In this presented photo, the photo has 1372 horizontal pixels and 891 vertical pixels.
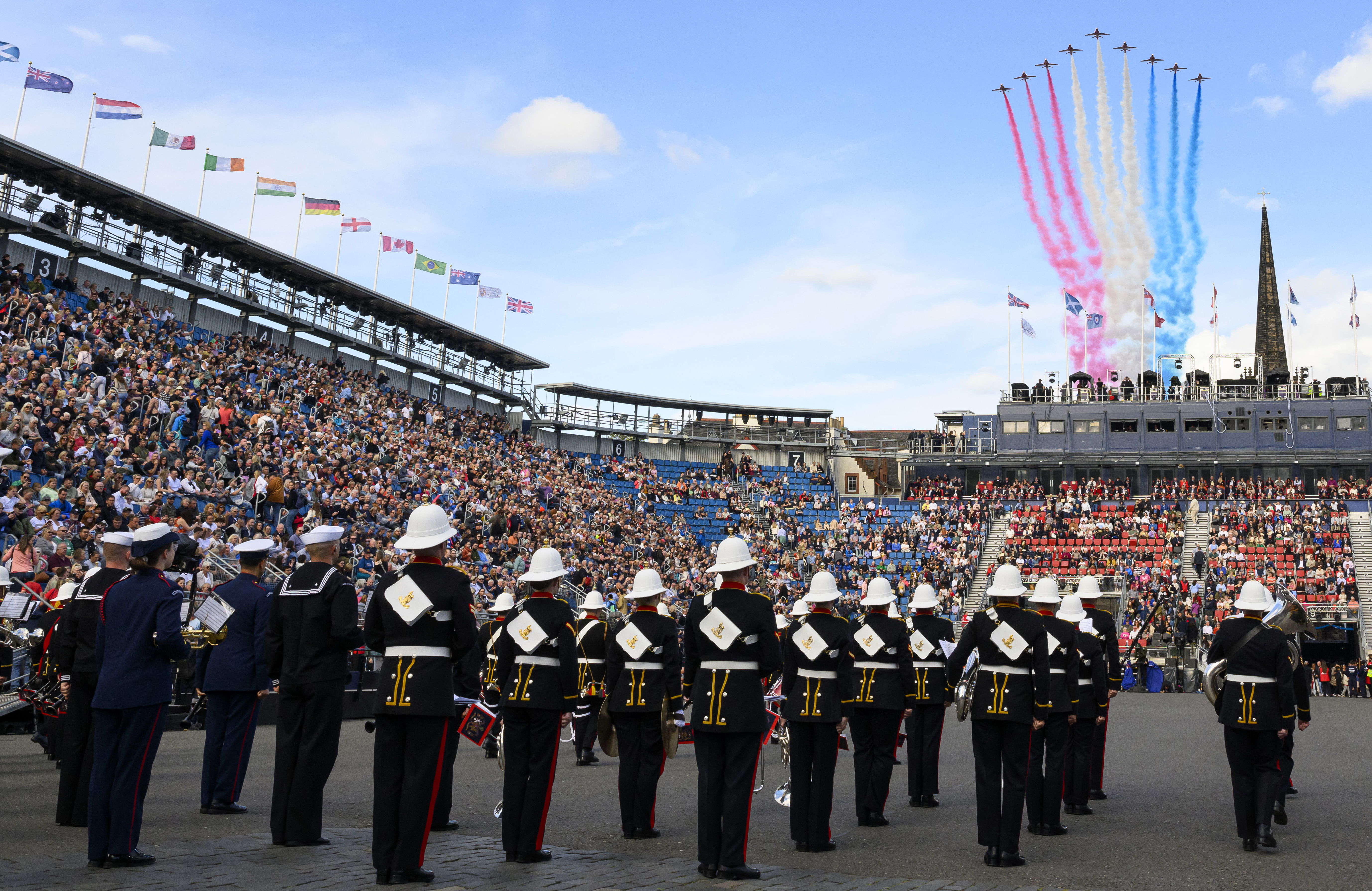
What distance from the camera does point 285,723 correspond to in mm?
8367

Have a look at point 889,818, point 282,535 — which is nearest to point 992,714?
point 889,818

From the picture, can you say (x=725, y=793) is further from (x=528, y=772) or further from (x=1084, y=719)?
(x=1084, y=719)

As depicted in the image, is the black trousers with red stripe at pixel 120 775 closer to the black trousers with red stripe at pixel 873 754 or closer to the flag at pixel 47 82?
the black trousers with red stripe at pixel 873 754

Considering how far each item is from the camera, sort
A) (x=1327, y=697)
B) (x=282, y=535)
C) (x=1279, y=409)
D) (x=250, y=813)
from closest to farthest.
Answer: (x=250, y=813), (x=282, y=535), (x=1327, y=697), (x=1279, y=409)

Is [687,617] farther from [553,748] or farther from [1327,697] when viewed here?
[1327,697]

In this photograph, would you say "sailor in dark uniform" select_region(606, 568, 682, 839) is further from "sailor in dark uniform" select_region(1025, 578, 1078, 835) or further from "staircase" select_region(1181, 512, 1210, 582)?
"staircase" select_region(1181, 512, 1210, 582)

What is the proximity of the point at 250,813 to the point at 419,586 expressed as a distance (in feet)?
12.2

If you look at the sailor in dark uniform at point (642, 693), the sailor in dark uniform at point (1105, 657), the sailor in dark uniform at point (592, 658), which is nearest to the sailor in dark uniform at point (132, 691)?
the sailor in dark uniform at point (592, 658)

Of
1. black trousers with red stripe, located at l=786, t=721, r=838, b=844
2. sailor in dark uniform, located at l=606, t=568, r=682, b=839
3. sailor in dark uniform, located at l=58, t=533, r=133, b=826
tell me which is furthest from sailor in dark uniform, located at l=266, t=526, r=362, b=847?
black trousers with red stripe, located at l=786, t=721, r=838, b=844

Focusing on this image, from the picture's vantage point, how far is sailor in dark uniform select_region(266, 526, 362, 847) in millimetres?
8297

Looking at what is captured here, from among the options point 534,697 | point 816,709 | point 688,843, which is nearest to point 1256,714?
point 816,709

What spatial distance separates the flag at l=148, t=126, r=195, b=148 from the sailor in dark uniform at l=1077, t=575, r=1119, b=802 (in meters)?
32.6

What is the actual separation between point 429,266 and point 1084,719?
40868mm

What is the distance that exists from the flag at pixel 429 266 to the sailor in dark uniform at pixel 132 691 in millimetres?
40597
